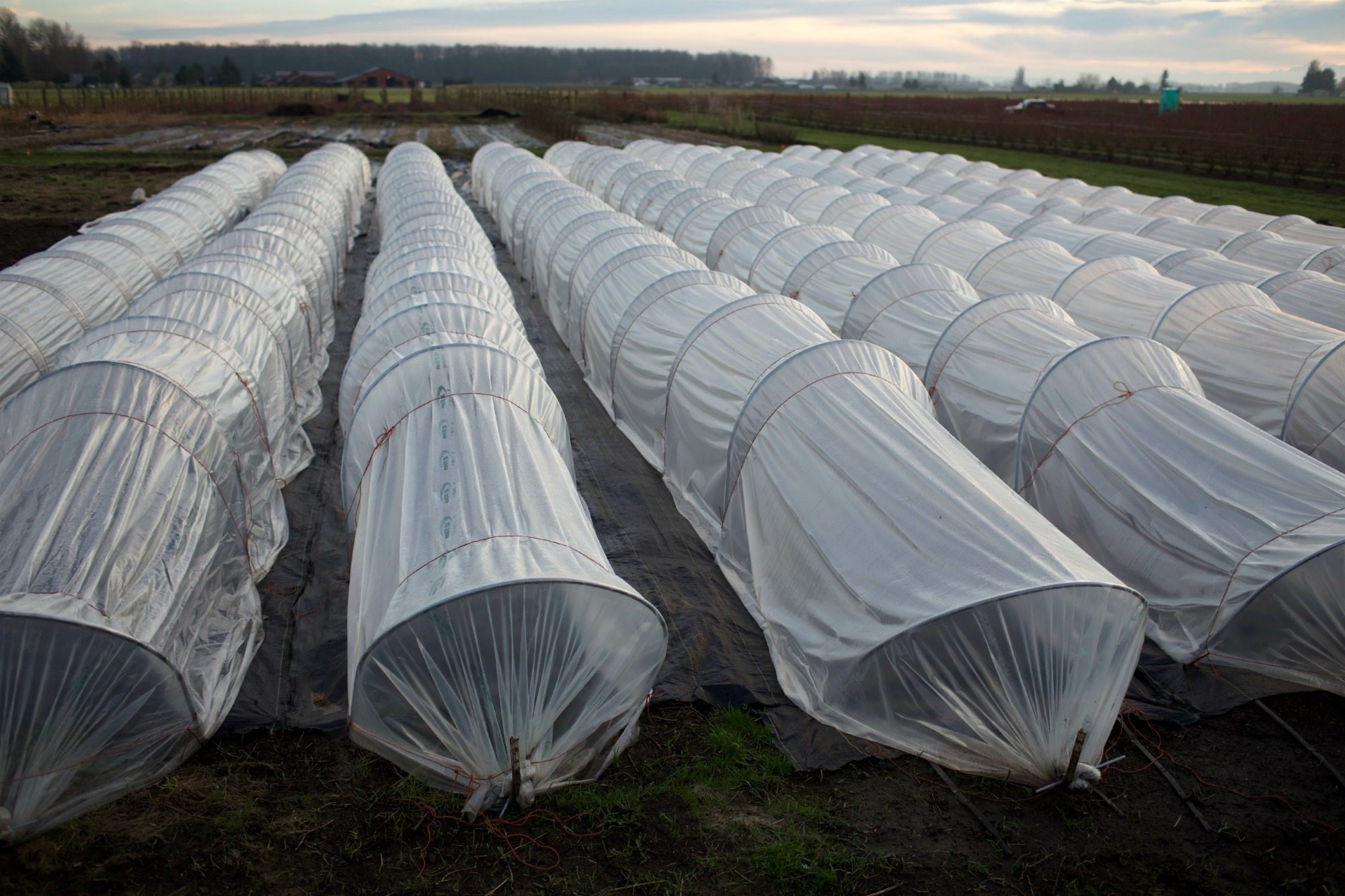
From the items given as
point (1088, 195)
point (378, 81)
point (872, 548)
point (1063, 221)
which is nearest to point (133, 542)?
point (872, 548)

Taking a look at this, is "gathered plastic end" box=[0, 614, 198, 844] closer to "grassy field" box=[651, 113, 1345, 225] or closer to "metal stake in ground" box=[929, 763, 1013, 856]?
"metal stake in ground" box=[929, 763, 1013, 856]

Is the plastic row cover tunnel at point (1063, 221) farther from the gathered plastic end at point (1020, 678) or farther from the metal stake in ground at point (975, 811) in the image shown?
the metal stake in ground at point (975, 811)

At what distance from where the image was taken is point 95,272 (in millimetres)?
15688

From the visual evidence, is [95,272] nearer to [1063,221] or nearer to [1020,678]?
[1020,678]

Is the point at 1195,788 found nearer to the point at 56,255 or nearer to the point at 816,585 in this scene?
the point at 816,585

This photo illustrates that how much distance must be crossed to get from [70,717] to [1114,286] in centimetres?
1543

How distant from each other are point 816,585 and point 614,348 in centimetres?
687

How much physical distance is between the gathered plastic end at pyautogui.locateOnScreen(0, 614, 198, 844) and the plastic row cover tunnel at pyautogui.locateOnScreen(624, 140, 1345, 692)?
9.26 meters

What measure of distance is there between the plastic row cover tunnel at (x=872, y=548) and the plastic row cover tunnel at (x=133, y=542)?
17.3ft

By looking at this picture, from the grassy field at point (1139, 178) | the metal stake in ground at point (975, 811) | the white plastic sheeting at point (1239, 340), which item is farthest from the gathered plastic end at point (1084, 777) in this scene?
the grassy field at point (1139, 178)

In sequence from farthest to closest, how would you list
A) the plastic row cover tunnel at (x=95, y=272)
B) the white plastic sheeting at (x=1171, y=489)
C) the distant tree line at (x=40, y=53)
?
the distant tree line at (x=40, y=53) < the plastic row cover tunnel at (x=95, y=272) < the white plastic sheeting at (x=1171, y=489)

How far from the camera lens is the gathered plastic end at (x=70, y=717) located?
245 inches

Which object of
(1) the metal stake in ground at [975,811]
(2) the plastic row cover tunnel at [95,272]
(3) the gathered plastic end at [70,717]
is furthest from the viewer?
(2) the plastic row cover tunnel at [95,272]

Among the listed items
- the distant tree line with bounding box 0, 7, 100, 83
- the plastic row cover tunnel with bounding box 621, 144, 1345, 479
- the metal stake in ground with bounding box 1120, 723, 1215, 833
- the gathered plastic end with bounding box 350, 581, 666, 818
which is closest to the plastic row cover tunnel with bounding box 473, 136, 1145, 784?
the metal stake in ground with bounding box 1120, 723, 1215, 833
